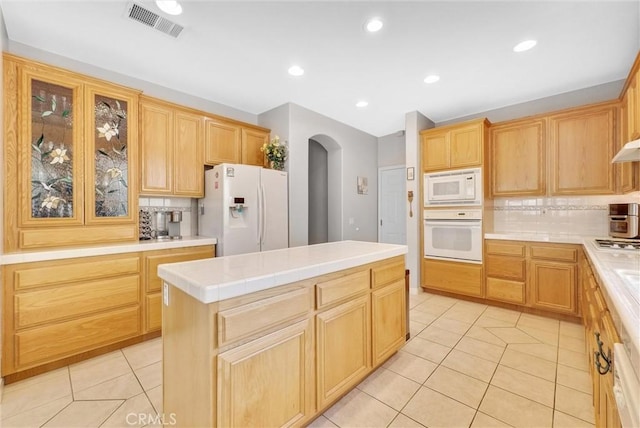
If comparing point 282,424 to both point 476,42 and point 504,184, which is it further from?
point 504,184

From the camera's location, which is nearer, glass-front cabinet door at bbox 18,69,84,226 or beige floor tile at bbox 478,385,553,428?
beige floor tile at bbox 478,385,553,428

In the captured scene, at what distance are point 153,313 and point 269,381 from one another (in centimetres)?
193

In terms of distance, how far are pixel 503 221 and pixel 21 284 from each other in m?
5.05

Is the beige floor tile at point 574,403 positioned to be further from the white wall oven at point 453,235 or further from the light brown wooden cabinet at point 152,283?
the light brown wooden cabinet at point 152,283

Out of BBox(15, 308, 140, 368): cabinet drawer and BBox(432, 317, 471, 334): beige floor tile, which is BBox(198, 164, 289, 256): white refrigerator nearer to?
BBox(15, 308, 140, 368): cabinet drawer

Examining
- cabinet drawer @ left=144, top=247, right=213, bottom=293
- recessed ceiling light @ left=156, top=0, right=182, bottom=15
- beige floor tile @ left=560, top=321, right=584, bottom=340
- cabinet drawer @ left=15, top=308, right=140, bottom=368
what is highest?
recessed ceiling light @ left=156, top=0, right=182, bottom=15

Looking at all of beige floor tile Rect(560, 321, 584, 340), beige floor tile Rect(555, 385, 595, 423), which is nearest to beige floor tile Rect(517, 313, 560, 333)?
beige floor tile Rect(560, 321, 584, 340)

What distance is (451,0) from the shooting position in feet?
6.18

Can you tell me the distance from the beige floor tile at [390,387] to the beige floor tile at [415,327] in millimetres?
781

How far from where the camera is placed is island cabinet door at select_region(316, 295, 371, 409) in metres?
1.53

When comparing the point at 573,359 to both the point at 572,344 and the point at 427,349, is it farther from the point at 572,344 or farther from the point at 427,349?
the point at 427,349

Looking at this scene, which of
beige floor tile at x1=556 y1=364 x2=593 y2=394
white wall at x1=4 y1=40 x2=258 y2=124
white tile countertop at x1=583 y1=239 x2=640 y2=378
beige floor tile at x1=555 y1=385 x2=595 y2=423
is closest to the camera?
white tile countertop at x1=583 y1=239 x2=640 y2=378

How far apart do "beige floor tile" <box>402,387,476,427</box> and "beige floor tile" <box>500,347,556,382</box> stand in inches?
29.9

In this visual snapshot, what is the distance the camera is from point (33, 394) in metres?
1.87
